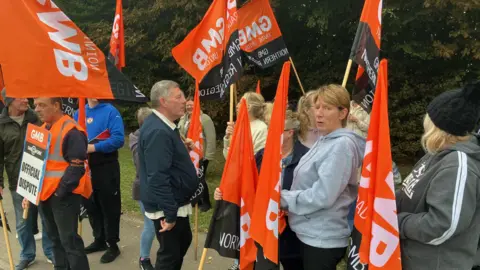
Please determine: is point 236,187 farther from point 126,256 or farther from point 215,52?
point 126,256

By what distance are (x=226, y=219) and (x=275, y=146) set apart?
32.8 inches

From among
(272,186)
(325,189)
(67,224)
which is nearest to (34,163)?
(67,224)

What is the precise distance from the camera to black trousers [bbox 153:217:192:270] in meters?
3.58

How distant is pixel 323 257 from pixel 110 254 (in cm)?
307

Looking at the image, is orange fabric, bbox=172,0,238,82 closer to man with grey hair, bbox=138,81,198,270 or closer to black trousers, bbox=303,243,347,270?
man with grey hair, bbox=138,81,198,270

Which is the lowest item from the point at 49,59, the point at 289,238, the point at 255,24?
the point at 289,238

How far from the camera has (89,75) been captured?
141 inches

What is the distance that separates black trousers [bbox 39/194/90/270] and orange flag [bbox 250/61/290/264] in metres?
1.74

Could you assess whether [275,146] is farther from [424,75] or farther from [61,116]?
[424,75]

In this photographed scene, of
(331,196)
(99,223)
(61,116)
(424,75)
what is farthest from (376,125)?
(424,75)

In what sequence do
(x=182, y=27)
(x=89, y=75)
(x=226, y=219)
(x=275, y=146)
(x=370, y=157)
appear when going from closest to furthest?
(x=370, y=157) < (x=275, y=146) < (x=226, y=219) < (x=89, y=75) < (x=182, y=27)

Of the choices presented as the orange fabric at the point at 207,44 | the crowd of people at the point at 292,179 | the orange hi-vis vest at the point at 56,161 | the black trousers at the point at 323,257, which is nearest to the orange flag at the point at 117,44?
the crowd of people at the point at 292,179

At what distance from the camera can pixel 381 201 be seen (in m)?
2.31

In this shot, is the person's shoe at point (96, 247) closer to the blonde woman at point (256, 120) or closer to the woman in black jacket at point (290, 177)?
the blonde woman at point (256, 120)
